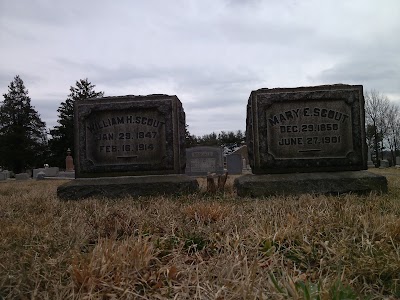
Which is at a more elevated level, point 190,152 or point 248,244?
point 190,152

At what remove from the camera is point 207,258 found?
2.11m

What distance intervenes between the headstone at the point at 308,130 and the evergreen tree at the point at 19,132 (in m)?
46.5

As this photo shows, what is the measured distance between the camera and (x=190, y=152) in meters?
19.6

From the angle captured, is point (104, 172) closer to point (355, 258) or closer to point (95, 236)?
point (95, 236)

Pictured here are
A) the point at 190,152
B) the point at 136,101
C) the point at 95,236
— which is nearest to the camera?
the point at 95,236

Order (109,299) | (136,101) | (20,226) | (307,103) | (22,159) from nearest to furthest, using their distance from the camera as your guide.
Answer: (109,299) → (20,226) → (307,103) → (136,101) → (22,159)

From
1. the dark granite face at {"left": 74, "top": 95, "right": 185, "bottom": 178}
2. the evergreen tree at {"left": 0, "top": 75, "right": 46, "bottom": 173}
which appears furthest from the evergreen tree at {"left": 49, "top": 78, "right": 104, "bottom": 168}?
the dark granite face at {"left": 74, "top": 95, "right": 185, "bottom": 178}

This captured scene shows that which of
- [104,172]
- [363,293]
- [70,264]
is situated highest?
[104,172]

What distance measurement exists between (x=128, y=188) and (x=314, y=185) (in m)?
3.04

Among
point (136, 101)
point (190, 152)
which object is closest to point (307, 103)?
point (136, 101)

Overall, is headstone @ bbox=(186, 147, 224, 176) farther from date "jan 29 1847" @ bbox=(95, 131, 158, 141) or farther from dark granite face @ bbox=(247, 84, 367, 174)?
dark granite face @ bbox=(247, 84, 367, 174)

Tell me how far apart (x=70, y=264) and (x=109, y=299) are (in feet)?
1.46

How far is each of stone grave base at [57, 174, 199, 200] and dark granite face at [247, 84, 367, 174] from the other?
1282 millimetres

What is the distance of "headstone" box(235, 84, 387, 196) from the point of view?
19.2ft
